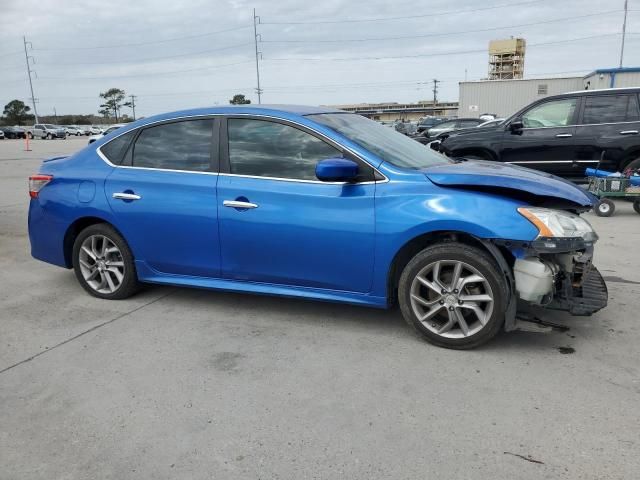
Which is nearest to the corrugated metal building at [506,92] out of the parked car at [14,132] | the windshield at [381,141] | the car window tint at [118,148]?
the windshield at [381,141]

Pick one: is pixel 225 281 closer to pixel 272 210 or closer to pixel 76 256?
pixel 272 210

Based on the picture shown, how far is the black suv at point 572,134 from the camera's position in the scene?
29.2 feet

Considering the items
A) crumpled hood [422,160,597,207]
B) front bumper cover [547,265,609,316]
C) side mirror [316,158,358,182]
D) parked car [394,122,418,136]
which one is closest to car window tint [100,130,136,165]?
side mirror [316,158,358,182]

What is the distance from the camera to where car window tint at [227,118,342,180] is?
398 cm

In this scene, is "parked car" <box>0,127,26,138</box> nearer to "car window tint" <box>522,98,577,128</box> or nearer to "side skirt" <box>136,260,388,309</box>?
"car window tint" <box>522,98,577,128</box>

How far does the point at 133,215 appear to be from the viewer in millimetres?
4492

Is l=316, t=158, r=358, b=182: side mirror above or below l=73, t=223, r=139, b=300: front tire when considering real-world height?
above

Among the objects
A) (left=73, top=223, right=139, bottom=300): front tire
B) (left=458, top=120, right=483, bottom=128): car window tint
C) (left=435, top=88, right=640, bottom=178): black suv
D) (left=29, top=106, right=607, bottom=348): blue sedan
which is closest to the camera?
(left=29, top=106, right=607, bottom=348): blue sedan

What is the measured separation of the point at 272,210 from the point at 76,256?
81.1 inches

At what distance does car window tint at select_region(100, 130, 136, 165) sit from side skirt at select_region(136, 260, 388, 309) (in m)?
0.91

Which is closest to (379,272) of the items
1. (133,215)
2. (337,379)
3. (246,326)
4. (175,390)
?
(337,379)

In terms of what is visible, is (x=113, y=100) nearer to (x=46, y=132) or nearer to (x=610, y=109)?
(x=46, y=132)

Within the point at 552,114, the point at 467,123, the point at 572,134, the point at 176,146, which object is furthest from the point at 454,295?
the point at 467,123

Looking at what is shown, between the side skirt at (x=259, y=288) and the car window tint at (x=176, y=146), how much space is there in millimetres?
870
